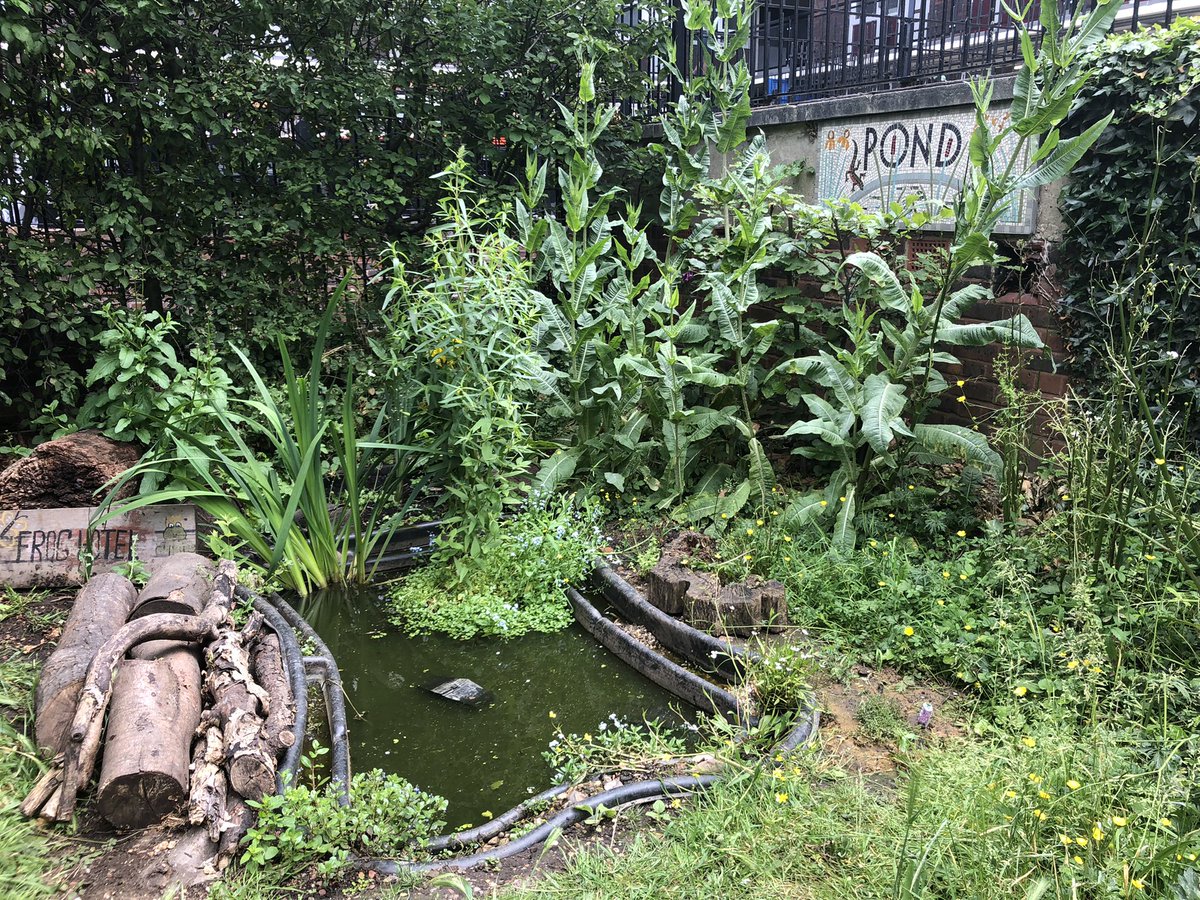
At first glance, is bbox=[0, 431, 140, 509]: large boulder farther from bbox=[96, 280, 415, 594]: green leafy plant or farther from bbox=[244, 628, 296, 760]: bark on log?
bbox=[244, 628, 296, 760]: bark on log

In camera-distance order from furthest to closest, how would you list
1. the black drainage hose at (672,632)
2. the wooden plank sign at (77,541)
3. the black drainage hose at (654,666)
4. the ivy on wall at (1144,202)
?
the wooden plank sign at (77,541) → the ivy on wall at (1144,202) → the black drainage hose at (672,632) → the black drainage hose at (654,666)

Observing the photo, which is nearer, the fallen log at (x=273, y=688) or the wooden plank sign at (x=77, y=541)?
the fallen log at (x=273, y=688)

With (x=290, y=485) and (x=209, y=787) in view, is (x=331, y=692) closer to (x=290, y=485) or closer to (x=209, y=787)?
(x=209, y=787)

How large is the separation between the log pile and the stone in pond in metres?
0.75

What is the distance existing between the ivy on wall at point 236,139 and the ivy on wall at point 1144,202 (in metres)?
3.94

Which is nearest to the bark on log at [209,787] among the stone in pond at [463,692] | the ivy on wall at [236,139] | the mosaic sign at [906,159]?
the stone in pond at [463,692]

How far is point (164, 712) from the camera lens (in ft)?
9.97

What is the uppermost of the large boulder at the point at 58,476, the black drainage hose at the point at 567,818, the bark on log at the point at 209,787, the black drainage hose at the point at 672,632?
the large boulder at the point at 58,476

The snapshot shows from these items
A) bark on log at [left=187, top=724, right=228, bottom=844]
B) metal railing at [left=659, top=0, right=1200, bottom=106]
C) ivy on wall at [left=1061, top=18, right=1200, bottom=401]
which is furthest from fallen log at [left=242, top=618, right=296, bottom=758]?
metal railing at [left=659, top=0, right=1200, bottom=106]

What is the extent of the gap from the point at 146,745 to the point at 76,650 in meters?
0.83

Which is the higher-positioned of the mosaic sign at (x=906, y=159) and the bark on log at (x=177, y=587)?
the mosaic sign at (x=906, y=159)

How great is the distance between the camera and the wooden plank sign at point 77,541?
4480mm

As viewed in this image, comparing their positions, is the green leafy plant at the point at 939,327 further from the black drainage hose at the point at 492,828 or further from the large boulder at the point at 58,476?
the large boulder at the point at 58,476

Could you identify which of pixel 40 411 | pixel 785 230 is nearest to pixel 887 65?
pixel 785 230
